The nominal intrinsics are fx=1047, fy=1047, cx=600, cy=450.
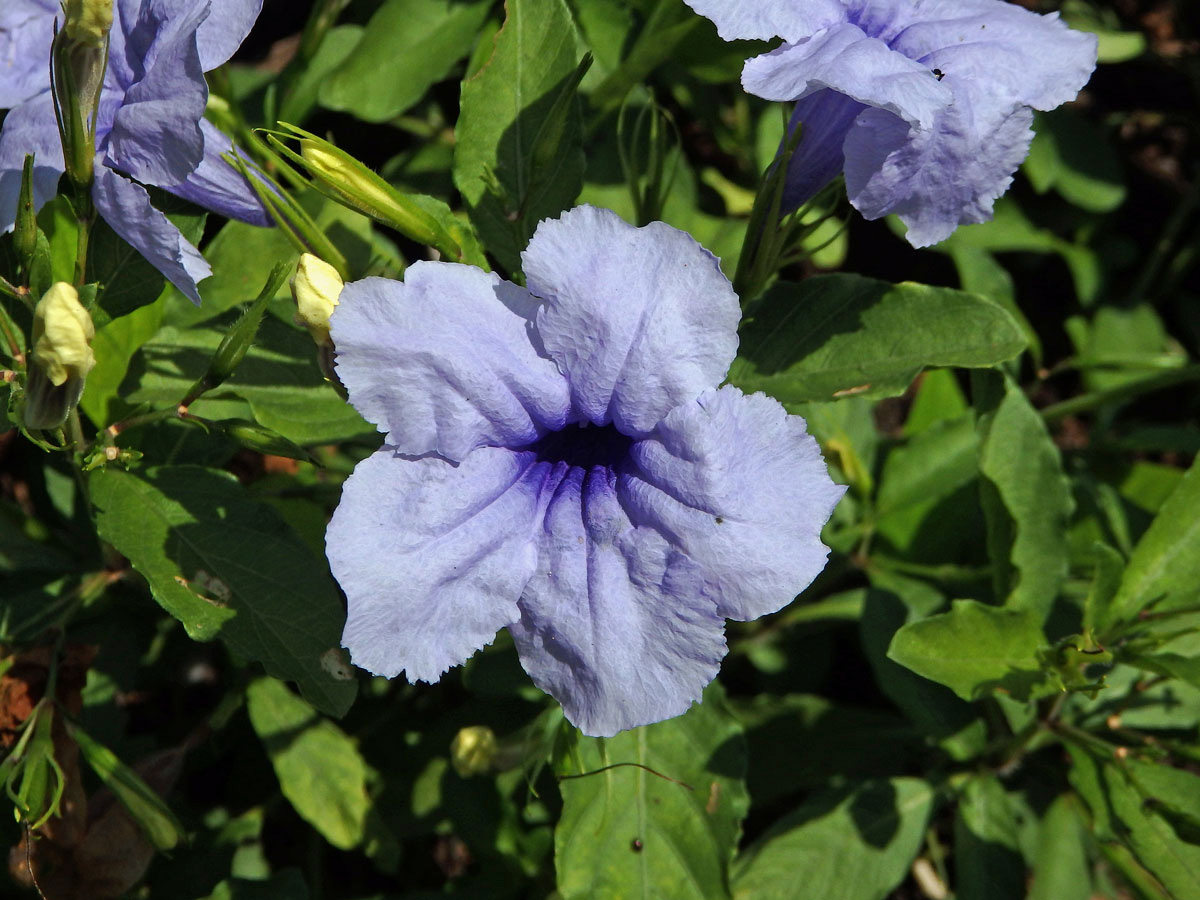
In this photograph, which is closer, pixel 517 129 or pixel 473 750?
pixel 517 129

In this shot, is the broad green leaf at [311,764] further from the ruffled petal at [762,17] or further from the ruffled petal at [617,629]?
the ruffled petal at [762,17]

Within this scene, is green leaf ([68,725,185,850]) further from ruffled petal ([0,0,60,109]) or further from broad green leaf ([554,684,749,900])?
ruffled petal ([0,0,60,109])

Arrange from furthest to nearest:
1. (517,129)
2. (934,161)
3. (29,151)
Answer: (517,129), (29,151), (934,161)

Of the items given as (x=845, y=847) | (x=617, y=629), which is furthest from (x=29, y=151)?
(x=845, y=847)

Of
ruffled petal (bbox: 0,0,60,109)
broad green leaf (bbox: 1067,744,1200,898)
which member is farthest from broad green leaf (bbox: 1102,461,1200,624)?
ruffled petal (bbox: 0,0,60,109)

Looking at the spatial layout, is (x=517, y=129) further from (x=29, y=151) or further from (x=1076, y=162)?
(x=1076, y=162)

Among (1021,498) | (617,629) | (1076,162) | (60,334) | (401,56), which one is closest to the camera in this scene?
(60,334)
